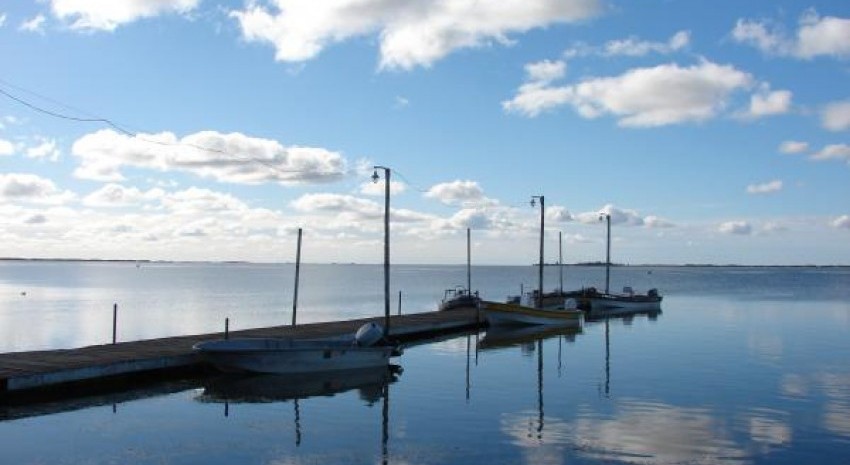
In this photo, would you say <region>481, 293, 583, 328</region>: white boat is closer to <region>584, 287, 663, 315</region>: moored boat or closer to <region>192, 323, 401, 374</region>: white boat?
<region>584, 287, 663, 315</region>: moored boat

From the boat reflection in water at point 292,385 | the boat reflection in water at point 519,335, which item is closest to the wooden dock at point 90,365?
the boat reflection in water at point 292,385

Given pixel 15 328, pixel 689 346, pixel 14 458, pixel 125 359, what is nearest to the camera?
pixel 14 458

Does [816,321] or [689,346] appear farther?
[816,321]

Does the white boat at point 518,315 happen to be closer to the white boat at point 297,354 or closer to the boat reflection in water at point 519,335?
the boat reflection in water at point 519,335

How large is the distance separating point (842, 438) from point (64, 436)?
56.7ft

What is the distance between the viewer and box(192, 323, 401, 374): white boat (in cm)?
2528

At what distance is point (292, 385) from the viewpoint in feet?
82.3

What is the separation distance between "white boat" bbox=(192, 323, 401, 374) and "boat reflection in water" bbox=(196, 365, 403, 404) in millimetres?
255

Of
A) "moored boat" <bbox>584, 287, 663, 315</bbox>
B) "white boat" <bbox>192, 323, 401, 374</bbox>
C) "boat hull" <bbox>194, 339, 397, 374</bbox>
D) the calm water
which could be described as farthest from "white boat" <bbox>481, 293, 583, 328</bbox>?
"boat hull" <bbox>194, 339, 397, 374</bbox>

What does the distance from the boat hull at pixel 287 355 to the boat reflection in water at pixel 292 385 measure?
230 millimetres

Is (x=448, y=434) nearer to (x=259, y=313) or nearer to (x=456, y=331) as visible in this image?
(x=456, y=331)

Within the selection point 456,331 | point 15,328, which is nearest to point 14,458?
point 456,331

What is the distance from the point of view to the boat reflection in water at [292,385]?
23.2 m

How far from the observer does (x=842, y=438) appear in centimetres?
1839
